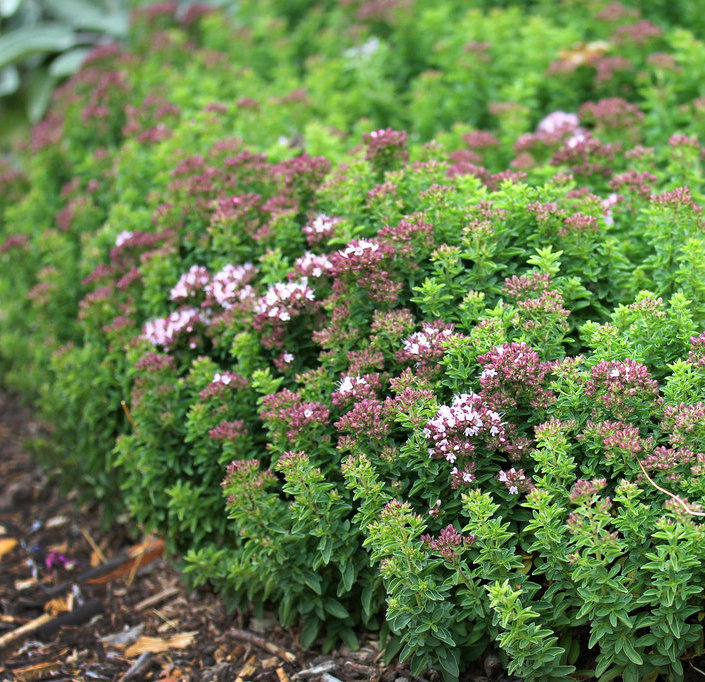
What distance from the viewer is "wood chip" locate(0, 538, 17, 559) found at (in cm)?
398

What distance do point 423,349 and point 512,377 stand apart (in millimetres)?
332

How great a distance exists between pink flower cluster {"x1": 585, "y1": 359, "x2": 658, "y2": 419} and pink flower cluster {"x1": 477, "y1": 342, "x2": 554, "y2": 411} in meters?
0.16

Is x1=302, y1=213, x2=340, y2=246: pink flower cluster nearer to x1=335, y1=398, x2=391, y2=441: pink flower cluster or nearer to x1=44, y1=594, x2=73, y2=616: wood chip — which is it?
x1=335, y1=398, x2=391, y2=441: pink flower cluster

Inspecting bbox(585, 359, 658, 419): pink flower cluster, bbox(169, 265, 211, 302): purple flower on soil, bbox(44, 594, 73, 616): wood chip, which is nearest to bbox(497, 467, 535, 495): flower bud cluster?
bbox(585, 359, 658, 419): pink flower cluster

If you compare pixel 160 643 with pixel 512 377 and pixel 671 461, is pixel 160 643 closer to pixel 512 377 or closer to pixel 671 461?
pixel 512 377

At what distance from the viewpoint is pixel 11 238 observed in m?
4.79

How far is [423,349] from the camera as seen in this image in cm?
270

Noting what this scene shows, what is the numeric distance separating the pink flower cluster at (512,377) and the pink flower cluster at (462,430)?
0.21 ft

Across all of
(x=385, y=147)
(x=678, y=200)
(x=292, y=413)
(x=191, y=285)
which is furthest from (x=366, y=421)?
(x=678, y=200)

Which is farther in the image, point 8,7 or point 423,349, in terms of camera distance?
point 8,7

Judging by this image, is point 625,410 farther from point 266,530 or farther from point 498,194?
point 266,530

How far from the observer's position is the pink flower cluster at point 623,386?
7.98ft

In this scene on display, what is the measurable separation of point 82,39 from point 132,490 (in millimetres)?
5323

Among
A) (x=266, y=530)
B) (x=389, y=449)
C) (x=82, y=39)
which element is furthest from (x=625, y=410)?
(x=82, y=39)
